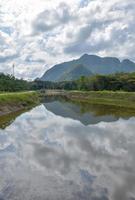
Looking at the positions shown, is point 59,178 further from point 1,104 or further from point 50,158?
point 1,104

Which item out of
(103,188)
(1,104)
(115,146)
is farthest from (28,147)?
(1,104)

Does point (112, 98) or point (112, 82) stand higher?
point (112, 82)

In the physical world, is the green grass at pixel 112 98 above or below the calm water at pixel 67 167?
below

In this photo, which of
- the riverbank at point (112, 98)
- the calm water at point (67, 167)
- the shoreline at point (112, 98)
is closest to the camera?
the calm water at point (67, 167)

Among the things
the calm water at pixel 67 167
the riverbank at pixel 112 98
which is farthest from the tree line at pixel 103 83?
the calm water at pixel 67 167

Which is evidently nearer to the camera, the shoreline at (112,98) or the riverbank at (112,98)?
the shoreline at (112,98)

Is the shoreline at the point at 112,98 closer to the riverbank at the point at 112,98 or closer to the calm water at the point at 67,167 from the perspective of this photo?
the riverbank at the point at 112,98

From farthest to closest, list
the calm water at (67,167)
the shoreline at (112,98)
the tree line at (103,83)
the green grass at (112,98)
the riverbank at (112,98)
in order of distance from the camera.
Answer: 1. the tree line at (103,83)
2. the green grass at (112,98)
3. the riverbank at (112,98)
4. the shoreline at (112,98)
5. the calm water at (67,167)

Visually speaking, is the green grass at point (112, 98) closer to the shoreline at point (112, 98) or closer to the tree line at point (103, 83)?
the shoreline at point (112, 98)

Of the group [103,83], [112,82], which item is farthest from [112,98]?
[103,83]

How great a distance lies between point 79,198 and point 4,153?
383 inches

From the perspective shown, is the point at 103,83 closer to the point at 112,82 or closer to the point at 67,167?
the point at 112,82

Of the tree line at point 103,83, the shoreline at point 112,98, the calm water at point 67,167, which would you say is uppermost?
the tree line at point 103,83

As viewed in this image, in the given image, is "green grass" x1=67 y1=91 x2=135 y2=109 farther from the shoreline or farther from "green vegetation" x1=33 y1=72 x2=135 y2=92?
"green vegetation" x1=33 y1=72 x2=135 y2=92
